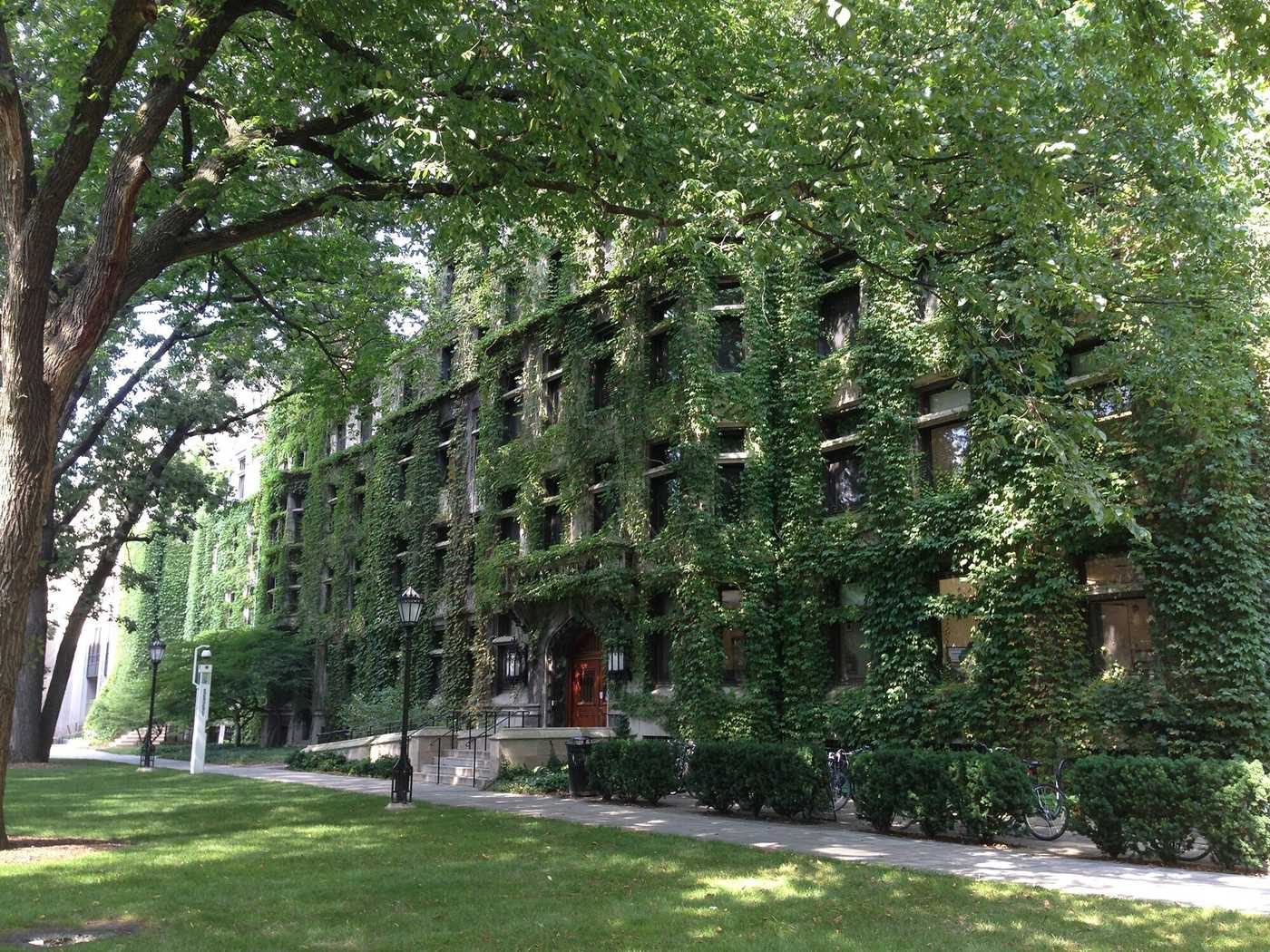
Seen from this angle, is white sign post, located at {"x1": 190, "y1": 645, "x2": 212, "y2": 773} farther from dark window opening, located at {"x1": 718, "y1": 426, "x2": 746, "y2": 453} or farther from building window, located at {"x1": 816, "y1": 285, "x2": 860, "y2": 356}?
building window, located at {"x1": 816, "y1": 285, "x2": 860, "y2": 356}

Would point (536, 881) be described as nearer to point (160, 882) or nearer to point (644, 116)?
point (160, 882)

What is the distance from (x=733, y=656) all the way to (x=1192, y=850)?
1184cm

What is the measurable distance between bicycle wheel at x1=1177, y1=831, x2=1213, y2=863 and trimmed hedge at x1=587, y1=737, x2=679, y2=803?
25.6 feet

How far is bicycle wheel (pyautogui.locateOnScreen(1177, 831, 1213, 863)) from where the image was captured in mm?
11352

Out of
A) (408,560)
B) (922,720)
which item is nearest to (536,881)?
Result: (922,720)

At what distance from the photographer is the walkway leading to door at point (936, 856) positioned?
31.9ft

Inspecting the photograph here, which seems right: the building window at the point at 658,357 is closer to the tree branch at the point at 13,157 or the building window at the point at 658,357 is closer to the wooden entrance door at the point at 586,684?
the wooden entrance door at the point at 586,684

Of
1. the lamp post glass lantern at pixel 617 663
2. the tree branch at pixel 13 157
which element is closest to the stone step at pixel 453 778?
the lamp post glass lantern at pixel 617 663

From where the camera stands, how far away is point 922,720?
19.0 m

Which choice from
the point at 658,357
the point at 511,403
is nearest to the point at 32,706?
the point at 511,403

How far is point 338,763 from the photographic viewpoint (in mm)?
27984

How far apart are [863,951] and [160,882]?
6737mm

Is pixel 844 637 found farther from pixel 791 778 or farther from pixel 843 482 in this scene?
pixel 791 778

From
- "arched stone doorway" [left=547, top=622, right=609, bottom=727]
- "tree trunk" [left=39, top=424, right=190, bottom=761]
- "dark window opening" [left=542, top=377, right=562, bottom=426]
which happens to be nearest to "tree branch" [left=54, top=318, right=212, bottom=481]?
"tree trunk" [left=39, top=424, right=190, bottom=761]
